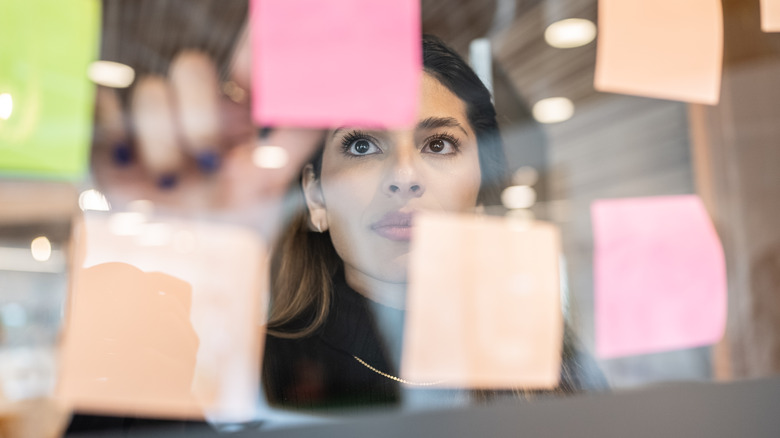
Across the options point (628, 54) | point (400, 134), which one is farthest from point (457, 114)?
point (628, 54)

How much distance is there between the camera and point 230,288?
0.43 metres

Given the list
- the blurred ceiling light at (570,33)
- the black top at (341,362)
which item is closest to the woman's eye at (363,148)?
the black top at (341,362)

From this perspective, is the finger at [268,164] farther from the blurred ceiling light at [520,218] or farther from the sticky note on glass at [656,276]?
the sticky note on glass at [656,276]

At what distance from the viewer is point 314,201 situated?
1.52 feet

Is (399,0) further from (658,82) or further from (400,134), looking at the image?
(658,82)

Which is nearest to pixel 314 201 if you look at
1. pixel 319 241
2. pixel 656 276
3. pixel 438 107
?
pixel 319 241

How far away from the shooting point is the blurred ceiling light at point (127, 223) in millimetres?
411

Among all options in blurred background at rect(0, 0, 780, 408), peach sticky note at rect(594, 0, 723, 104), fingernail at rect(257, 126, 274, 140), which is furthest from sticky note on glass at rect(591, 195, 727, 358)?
fingernail at rect(257, 126, 274, 140)

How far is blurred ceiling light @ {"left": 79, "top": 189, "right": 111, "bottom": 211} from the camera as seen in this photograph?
1.34ft

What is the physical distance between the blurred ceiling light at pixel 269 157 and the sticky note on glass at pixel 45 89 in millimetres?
122

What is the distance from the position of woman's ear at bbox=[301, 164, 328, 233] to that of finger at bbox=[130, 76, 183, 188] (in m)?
0.10

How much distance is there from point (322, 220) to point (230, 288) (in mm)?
90

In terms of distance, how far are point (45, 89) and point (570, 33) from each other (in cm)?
47

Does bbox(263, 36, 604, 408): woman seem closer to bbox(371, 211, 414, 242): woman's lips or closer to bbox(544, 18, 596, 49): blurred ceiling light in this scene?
bbox(371, 211, 414, 242): woman's lips
